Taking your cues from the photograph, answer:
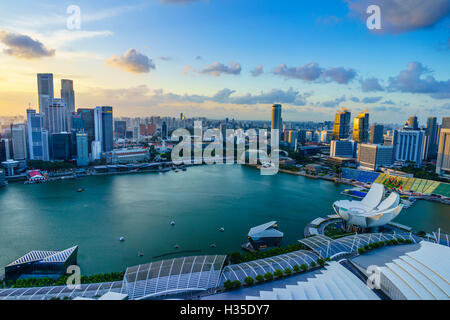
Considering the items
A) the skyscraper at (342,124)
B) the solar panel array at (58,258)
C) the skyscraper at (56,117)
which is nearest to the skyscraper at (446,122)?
the skyscraper at (342,124)

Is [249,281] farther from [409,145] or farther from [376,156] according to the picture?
[409,145]

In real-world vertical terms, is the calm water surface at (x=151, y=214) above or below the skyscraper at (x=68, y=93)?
below

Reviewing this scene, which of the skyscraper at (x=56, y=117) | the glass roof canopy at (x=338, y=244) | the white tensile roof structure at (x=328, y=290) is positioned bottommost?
the glass roof canopy at (x=338, y=244)

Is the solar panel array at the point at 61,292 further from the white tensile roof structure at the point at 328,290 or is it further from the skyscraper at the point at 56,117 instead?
the skyscraper at the point at 56,117

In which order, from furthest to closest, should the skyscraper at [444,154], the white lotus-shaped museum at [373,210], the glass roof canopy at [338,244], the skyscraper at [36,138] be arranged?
the skyscraper at [36,138]
the skyscraper at [444,154]
the white lotus-shaped museum at [373,210]
the glass roof canopy at [338,244]

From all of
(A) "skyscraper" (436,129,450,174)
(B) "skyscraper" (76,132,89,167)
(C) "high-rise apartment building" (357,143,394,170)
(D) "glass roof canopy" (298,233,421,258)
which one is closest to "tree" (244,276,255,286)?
(D) "glass roof canopy" (298,233,421,258)

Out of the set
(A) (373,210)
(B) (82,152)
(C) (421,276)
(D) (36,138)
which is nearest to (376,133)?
(A) (373,210)
